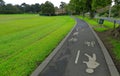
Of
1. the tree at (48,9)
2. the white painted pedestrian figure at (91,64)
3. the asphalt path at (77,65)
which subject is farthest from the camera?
the tree at (48,9)

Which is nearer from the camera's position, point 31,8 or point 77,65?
point 77,65

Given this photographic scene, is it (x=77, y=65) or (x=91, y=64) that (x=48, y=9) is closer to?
(x=91, y=64)

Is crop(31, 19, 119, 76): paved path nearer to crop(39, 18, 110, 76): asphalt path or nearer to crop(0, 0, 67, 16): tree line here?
crop(39, 18, 110, 76): asphalt path

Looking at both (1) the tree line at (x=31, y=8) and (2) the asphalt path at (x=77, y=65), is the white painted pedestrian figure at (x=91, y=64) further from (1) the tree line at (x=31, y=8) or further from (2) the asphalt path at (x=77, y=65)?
(1) the tree line at (x=31, y=8)

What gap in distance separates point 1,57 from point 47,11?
12205 centimetres

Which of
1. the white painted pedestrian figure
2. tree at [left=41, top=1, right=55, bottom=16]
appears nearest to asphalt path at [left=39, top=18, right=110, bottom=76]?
the white painted pedestrian figure

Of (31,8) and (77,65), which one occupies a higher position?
(77,65)

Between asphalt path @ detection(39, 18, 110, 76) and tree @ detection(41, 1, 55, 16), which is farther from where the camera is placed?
tree @ detection(41, 1, 55, 16)

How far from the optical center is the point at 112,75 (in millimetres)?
7543

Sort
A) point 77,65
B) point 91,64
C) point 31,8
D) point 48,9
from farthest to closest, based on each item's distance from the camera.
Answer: point 31,8
point 48,9
point 91,64
point 77,65

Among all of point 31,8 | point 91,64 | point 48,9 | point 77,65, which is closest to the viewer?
point 77,65

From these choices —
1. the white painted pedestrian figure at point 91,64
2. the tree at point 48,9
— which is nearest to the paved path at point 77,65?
the white painted pedestrian figure at point 91,64

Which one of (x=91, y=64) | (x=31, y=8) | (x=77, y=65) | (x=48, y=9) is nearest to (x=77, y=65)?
(x=77, y=65)

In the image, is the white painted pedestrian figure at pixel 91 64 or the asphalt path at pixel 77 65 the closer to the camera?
the asphalt path at pixel 77 65
